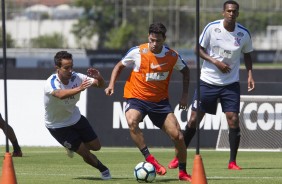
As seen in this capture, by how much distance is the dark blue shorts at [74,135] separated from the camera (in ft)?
46.1

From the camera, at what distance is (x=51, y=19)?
229 feet

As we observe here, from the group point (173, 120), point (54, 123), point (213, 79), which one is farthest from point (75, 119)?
point (213, 79)

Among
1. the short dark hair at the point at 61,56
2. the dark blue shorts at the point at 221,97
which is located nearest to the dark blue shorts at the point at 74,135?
the short dark hair at the point at 61,56

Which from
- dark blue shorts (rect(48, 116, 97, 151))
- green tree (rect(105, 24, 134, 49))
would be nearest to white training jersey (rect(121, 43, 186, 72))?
dark blue shorts (rect(48, 116, 97, 151))

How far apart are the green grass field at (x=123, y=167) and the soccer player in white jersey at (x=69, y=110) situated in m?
0.38

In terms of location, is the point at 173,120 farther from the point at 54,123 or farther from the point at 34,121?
the point at 34,121

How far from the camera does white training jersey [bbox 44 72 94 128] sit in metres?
13.9

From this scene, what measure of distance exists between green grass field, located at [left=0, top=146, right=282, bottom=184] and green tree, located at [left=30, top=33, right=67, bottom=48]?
39342mm

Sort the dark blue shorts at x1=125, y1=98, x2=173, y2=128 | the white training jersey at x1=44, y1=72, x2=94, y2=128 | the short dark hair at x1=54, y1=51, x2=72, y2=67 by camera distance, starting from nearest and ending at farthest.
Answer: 1. the short dark hair at x1=54, y1=51, x2=72, y2=67
2. the dark blue shorts at x1=125, y1=98, x2=173, y2=128
3. the white training jersey at x1=44, y1=72, x2=94, y2=128

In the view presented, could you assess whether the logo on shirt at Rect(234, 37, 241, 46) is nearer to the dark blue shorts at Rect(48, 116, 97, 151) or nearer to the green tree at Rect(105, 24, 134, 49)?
the dark blue shorts at Rect(48, 116, 97, 151)

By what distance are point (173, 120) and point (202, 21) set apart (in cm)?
5029

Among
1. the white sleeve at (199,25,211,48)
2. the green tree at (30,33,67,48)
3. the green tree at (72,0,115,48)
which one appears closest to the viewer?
the white sleeve at (199,25,211,48)

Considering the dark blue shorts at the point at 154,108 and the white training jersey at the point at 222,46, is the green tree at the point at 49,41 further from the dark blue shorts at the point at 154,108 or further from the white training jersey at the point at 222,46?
the dark blue shorts at the point at 154,108

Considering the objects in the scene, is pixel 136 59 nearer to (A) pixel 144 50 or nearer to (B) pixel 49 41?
(A) pixel 144 50
